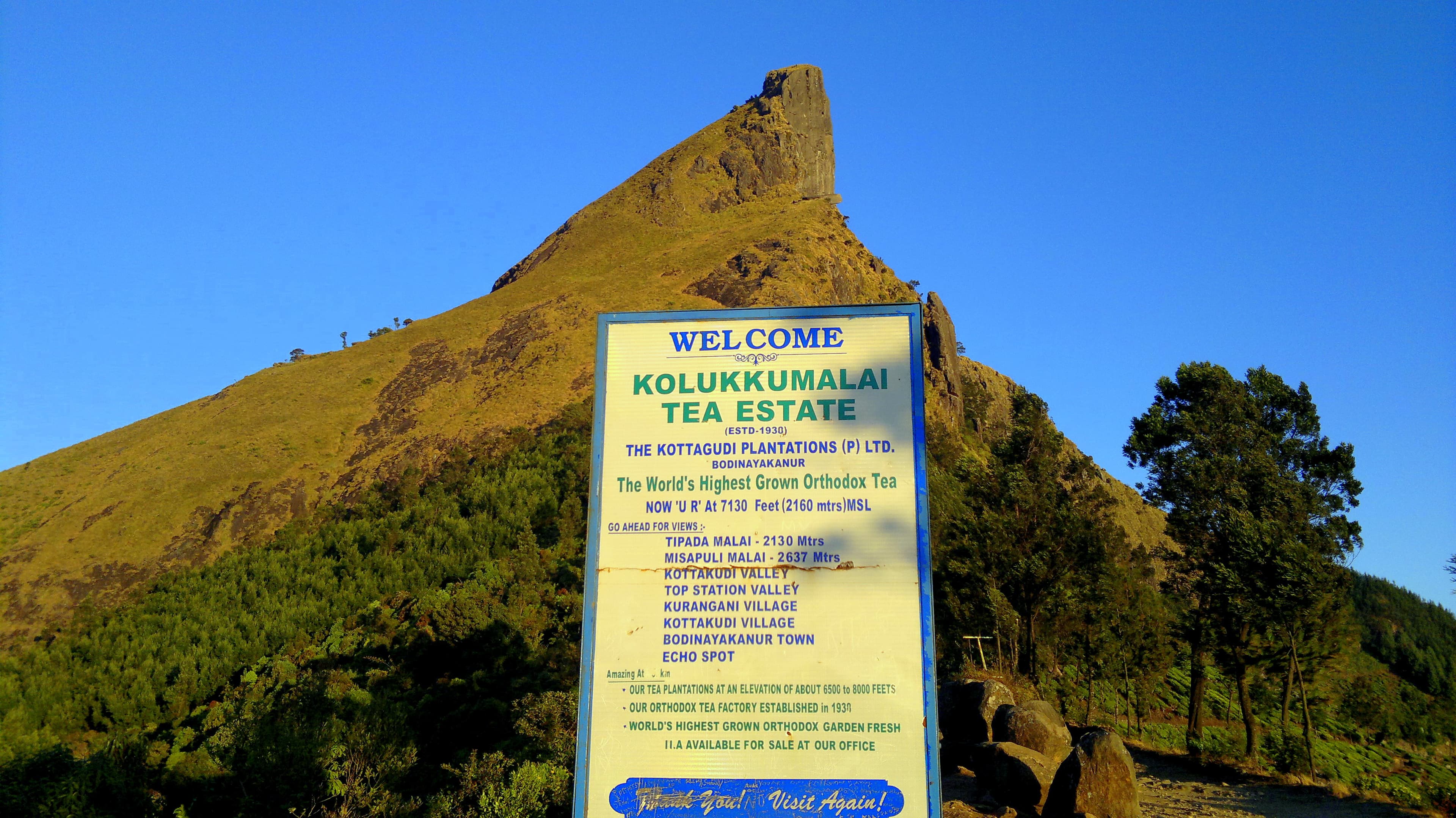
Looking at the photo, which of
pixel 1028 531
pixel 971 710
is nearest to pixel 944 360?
pixel 1028 531

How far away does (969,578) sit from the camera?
2989cm

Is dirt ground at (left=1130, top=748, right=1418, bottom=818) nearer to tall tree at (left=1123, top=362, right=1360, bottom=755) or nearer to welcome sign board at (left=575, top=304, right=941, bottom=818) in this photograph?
tall tree at (left=1123, top=362, right=1360, bottom=755)

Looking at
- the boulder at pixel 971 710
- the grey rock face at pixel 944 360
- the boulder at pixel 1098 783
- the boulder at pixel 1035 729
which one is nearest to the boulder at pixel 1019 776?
the boulder at pixel 1098 783

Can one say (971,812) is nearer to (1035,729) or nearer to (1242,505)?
(1035,729)

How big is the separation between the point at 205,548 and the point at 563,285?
40185 mm

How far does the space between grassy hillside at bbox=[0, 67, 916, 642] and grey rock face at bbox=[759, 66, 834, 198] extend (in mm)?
15041

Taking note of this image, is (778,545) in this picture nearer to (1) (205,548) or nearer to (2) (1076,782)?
(2) (1076,782)

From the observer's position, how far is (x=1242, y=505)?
24031mm

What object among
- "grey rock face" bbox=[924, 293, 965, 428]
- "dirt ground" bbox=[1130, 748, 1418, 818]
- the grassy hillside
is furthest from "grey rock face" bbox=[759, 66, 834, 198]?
"dirt ground" bbox=[1130, 748, 1418, 818]

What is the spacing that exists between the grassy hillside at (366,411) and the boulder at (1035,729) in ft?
165

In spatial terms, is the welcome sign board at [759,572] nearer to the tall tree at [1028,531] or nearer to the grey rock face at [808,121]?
the tall tree at [1028,531]

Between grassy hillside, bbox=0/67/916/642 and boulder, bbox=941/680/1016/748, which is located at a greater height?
grassy hillside, bbox=0/67/916/642

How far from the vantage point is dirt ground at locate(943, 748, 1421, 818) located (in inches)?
534

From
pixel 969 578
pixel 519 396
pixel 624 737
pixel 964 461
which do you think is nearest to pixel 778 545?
pixel 624 737
